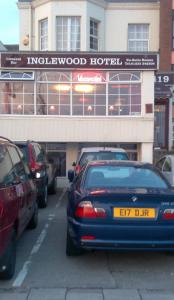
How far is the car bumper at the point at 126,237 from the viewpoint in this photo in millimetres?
6273

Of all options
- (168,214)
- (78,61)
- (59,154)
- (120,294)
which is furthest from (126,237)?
(59,154)

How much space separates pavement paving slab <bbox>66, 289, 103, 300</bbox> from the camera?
215 inches

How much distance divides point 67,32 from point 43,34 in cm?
160

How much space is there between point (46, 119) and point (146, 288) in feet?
42.3

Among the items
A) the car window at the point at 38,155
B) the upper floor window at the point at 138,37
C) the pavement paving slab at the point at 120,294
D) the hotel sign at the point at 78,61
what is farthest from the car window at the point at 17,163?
the upper floor window at the point at 138,37

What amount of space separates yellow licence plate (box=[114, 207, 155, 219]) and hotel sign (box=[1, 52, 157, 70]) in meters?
12.2

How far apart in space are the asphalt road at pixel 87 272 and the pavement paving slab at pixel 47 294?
1 centimetres

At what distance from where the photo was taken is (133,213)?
20.9ft

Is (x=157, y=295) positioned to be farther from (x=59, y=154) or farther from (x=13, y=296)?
(x=59, y=154)

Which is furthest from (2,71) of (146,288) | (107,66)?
(146,288)

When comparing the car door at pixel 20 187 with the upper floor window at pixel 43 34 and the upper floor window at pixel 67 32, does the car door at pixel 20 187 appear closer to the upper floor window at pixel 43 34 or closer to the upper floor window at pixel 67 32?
the upper floor window at pixel 67 32

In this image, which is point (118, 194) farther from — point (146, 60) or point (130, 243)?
point (146, 60)

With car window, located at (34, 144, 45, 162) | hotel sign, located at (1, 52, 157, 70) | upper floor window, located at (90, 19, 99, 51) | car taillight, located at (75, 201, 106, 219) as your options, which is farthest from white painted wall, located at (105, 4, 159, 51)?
car taillight, located at (75, 201, 106, 219)

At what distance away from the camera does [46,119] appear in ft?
59.9
